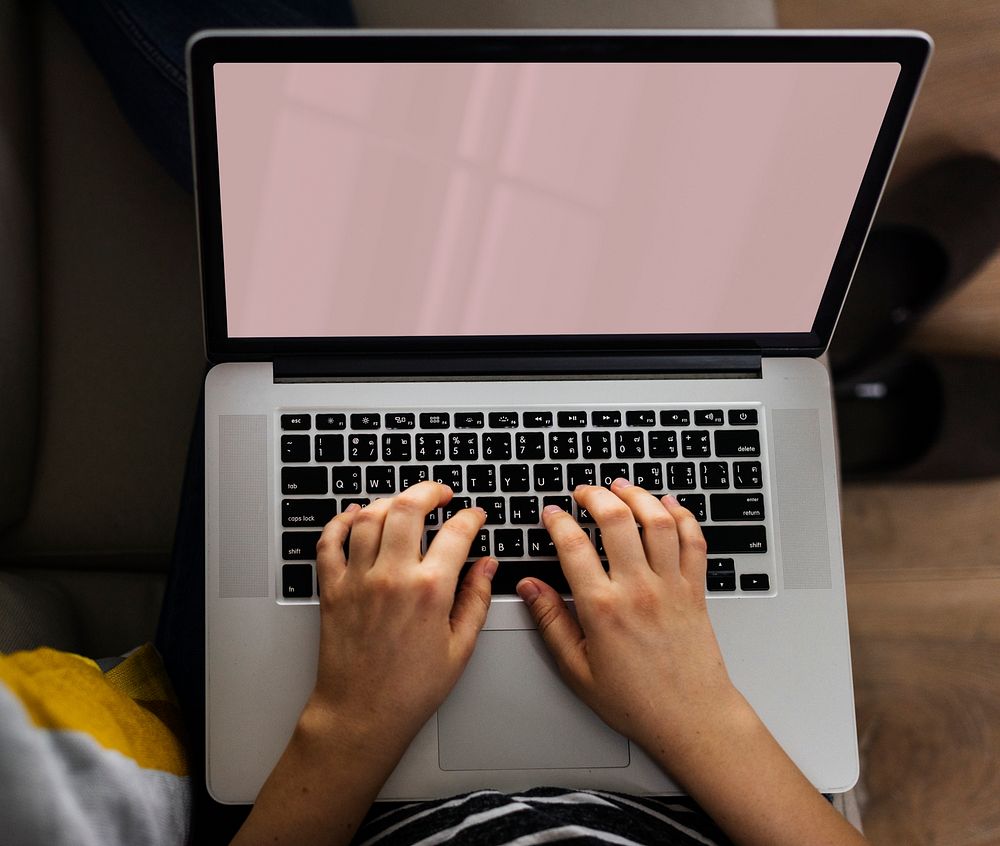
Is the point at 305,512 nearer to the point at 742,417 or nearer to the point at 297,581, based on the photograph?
the point at 297,581

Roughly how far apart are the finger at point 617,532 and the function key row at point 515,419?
0.05 metres

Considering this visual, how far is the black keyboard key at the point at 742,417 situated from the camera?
0.56m

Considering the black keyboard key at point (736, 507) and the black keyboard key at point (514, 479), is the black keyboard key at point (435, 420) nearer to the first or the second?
the black keyboard key at point (514, 479)

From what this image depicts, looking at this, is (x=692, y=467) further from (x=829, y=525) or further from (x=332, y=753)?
(x=332, y=753)

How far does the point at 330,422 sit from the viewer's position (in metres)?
0.55

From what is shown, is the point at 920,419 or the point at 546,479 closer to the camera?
the point at 546,479

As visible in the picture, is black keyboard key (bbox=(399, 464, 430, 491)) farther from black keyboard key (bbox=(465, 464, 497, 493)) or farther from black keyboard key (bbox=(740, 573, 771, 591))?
black keyboard key (bbox=(740, 573, 771, 591))

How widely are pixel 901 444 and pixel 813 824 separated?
55 centimetres

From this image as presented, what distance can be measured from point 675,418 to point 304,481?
9.9 inches

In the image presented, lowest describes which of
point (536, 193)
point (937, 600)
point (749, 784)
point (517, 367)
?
point (937, 600)

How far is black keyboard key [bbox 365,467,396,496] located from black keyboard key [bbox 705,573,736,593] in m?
0.22

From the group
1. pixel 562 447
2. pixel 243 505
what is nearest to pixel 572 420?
pixel 562 447

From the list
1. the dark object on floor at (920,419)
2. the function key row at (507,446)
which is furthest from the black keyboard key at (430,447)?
the dark object on floor at (920,419)

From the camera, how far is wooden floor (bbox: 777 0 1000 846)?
866 mm
